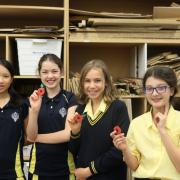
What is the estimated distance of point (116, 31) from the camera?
2.43 meters

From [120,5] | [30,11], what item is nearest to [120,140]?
[30,11]

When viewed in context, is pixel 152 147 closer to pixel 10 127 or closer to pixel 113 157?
pixel 113 157

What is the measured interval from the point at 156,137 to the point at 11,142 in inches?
30.7

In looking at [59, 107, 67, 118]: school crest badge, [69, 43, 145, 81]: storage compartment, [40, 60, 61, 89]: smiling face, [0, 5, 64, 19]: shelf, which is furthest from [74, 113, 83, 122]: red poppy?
[69, 43, 145, 81]: storage compartment

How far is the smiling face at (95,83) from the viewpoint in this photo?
5.70ft

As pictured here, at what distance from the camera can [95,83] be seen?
1745 mm

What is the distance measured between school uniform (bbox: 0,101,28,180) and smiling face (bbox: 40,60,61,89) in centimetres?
23

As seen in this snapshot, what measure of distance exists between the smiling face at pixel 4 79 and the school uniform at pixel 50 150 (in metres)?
0.23

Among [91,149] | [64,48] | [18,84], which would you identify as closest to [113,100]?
[91,149]

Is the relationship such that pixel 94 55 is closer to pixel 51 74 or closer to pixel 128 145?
pixel 51 74

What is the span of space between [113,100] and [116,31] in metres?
0.84

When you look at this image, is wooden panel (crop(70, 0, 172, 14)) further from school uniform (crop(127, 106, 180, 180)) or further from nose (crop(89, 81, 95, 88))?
school uniform (crop(127, 106, 180, 180))

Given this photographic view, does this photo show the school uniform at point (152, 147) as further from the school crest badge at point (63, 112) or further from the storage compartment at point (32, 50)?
the storage compartment at point (32, 50)

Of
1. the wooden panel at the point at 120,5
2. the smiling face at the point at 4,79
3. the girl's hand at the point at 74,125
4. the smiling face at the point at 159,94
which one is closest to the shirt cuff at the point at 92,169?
the girl's hand at the point at 74,125
